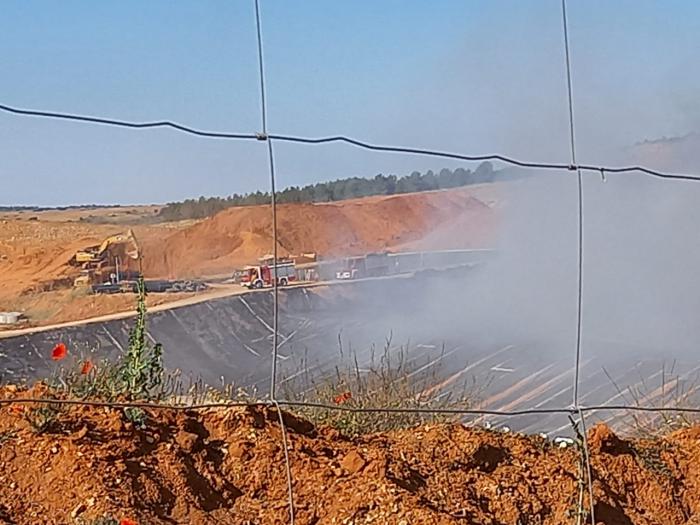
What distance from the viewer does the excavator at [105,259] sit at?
16984 millimetres

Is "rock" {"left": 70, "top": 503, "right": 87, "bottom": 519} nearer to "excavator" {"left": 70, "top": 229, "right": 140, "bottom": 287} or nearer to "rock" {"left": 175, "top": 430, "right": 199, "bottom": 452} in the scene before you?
"rock" {"left": 175, "top": 430, "right": 199, "bottom": 452}

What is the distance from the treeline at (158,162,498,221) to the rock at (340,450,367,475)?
17272 mm

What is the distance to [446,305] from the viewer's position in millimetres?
21000

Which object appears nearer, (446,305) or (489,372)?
(489,372)

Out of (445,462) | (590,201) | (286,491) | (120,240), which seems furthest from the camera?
(590,201)

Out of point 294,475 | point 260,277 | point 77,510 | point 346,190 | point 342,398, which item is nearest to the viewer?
point 77,510

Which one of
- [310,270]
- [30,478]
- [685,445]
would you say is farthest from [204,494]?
[310,270]

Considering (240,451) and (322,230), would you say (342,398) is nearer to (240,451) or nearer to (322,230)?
(240,451)

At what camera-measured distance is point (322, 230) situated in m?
27.5

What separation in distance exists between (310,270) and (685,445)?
Result: 17483 mm

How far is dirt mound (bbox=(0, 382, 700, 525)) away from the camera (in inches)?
107

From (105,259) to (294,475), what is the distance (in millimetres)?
15590

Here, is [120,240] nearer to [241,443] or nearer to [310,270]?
[310,270]

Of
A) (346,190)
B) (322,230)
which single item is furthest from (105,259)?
(346,190)
